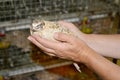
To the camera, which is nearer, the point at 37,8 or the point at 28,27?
the point at 28,27

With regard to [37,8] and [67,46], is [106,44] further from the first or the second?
[37,8]

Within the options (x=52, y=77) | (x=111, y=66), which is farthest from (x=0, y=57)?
(x=111, y=66)

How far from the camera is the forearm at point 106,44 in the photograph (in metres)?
Answer: 1.17

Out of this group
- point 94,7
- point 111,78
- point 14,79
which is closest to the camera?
point 111,78

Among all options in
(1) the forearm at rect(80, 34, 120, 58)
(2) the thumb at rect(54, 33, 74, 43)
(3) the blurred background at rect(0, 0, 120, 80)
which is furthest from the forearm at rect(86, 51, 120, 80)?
(3) the blurred background at rect(0, 0, 120, 80)

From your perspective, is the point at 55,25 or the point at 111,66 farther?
the point at 55,25

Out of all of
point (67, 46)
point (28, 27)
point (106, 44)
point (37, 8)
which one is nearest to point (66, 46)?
point (67, 46)

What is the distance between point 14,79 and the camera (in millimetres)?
1915

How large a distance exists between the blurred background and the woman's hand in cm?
85

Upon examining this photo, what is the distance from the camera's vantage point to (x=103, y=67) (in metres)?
0.91

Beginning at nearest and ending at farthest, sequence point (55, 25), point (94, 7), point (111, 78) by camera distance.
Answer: point (111, 78) < point (55, 25) < point (94, 7)

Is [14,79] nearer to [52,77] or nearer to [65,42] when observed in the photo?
[52,77]

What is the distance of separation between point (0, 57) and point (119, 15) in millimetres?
1148

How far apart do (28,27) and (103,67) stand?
1071 mm
